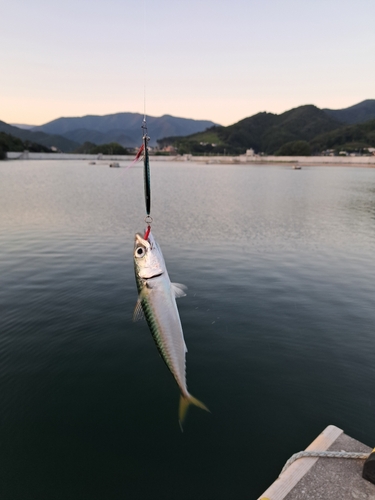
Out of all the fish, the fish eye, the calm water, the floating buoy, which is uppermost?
the fish eye

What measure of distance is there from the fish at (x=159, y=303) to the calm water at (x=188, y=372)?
3.01m

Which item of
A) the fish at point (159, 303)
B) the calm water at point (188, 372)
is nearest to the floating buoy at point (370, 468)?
the calm water at point (188, 372)

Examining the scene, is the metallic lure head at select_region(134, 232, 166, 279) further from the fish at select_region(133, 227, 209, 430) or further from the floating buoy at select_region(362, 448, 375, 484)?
the floating buoy at select_region(362, 448, 375, 484)

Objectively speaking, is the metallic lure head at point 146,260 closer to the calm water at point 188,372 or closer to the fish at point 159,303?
the fish at point 159,303

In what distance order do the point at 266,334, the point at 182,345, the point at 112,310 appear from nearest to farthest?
1. the point at 182,345
2. the point at 266,334
3. the point at 112,310

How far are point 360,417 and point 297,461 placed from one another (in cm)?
381

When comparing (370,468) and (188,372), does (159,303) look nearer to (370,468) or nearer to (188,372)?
(370,468)

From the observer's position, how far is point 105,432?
317 inches

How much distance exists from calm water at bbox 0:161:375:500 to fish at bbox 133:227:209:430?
301 centimetres

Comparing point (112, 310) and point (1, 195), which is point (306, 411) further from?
point (1, 195)

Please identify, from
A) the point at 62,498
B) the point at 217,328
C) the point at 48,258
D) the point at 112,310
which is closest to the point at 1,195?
the point at 48,258

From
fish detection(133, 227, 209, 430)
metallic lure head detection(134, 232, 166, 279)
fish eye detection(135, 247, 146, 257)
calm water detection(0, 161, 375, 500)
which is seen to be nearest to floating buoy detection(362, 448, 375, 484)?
calm water detection(0, 161, 375, 500)

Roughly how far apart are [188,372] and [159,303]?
5.87 meters

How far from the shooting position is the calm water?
7141mm
